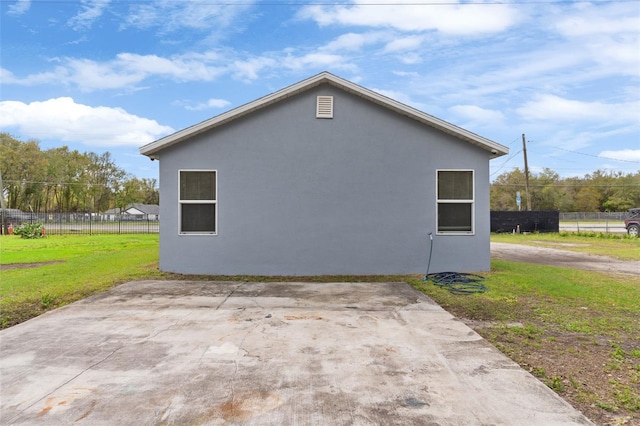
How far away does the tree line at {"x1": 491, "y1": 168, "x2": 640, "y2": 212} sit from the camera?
43.2m

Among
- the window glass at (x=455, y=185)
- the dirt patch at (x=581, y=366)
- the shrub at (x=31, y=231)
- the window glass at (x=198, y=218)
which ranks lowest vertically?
the dirt patch at (x=581, y=366)

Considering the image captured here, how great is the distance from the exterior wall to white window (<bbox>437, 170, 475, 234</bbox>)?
166 millimetres

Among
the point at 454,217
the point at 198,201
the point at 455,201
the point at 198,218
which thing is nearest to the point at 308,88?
the point at 198,201

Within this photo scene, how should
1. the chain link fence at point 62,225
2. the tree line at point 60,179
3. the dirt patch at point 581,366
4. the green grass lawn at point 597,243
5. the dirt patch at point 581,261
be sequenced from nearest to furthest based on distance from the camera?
the dirt patch at point 581,366 → the dirt patch at point 581,261 → the green grass lawn at point 597,243 → the chain link fence at point 62,225 → the tree line at point 60,179

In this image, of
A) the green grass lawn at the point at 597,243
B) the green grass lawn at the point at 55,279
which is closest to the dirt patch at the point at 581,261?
the green grass lawn at the point at 597,243

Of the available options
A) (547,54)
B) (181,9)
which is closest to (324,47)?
(181,9)

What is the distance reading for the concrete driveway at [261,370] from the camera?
2.43m

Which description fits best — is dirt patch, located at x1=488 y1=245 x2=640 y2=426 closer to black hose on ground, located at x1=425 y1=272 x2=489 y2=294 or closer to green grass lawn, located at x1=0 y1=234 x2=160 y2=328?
black hose on ground, located at x1=425 y1=272 x2=489 y2=294

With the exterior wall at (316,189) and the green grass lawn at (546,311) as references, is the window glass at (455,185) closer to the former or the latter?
the exterior wall at (316,189)

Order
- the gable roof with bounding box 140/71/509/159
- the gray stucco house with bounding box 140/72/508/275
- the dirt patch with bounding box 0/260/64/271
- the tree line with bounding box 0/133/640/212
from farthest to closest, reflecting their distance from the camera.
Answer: the tree line with bounding box 0/133/640/212 → the dirt patch with bounding box 0/260/64/271 → the gray stucco house with bounding box 140/72/508/275 → the gable roof with bounding box 140/71/509/159

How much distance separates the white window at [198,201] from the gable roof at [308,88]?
0.78 m

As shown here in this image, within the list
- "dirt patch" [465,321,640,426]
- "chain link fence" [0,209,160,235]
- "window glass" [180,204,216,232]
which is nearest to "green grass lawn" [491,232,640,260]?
"dirt patch" [465,321,640,426]

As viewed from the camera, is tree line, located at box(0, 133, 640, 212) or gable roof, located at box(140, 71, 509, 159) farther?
Answer: tree line, located at box(0, 133, 640, 212)

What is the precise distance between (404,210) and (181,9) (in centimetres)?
974
